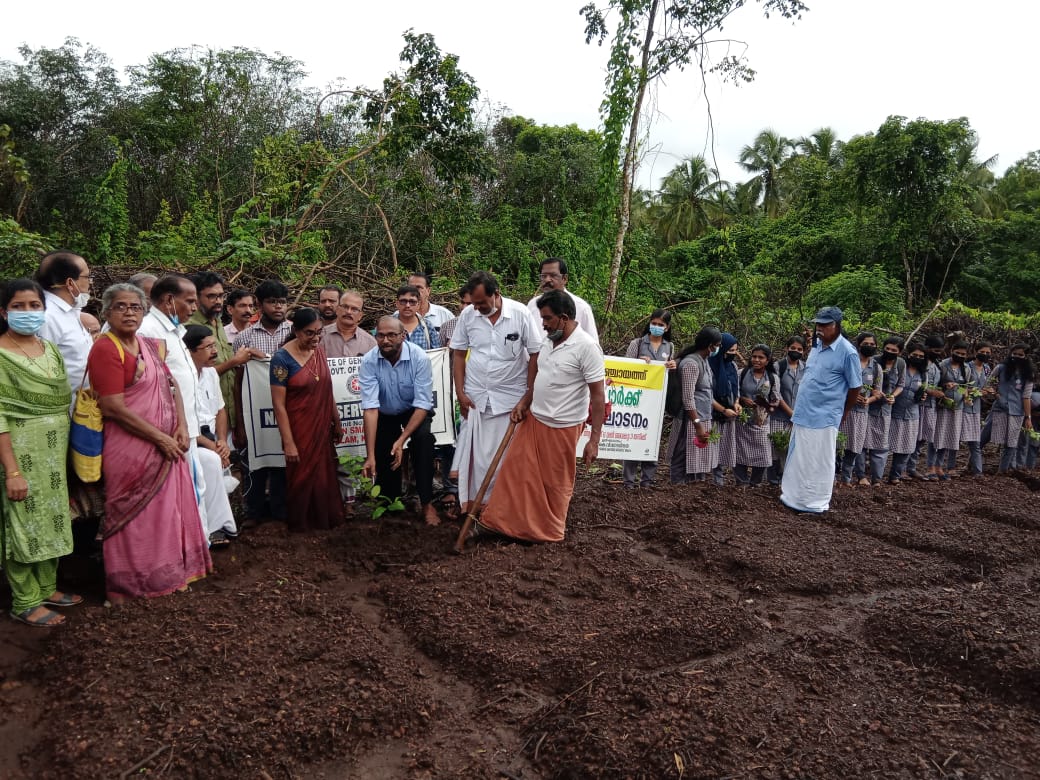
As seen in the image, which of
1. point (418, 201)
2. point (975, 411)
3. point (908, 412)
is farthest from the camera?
point (418, 201)

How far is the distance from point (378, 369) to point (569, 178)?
50.0 ft

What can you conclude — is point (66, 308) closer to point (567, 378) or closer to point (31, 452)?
point (31, 452)

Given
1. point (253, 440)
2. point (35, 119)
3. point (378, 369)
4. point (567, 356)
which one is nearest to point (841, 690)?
point (567, 356)

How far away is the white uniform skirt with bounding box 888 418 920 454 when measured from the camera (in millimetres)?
7738

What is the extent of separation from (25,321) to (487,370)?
9.02ft

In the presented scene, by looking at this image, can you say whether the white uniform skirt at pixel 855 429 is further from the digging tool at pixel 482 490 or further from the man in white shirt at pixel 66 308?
the man in white shirt at pixel 66 308

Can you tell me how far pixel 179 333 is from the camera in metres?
4.14

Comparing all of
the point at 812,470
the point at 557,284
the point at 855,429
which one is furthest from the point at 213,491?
the point at 855,429

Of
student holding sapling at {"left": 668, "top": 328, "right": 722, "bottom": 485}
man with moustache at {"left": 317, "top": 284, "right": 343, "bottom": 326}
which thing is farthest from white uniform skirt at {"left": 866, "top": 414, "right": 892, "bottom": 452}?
man with moustache at {"left": 317, "top": 284, "right": 343, "bottom": 326}

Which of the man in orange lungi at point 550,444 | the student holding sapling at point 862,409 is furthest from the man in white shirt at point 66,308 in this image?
the student holding sapling at point 862,409

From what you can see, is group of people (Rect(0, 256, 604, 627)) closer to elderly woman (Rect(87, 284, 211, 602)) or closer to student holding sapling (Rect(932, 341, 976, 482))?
elderly woman (Rect(87, 284, 211, 602))

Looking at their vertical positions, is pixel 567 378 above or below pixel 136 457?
above

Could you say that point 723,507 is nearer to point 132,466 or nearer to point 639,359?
point 639,359

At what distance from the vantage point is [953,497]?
23.6 feet
